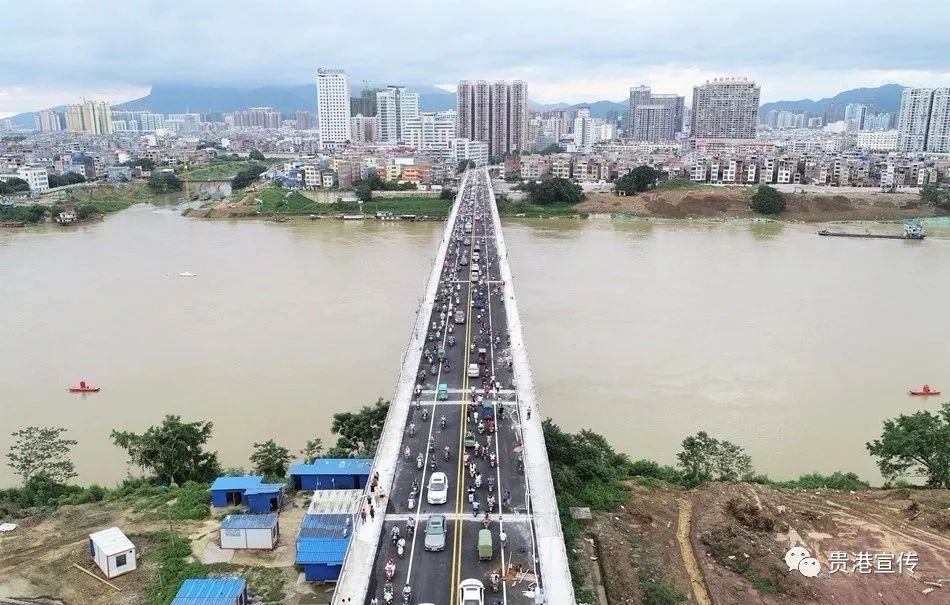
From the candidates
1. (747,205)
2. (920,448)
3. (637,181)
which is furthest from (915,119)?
(920,448)

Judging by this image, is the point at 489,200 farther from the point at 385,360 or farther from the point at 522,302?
the point at 385,360

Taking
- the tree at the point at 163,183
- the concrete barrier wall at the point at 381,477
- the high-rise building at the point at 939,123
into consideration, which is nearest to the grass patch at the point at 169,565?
the concrete barrier wall at the point at 381,477

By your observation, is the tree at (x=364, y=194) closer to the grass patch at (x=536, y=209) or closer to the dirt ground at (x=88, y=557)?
the grass patch at (x=536, y=209)

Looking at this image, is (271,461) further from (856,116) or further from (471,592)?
(856,116)

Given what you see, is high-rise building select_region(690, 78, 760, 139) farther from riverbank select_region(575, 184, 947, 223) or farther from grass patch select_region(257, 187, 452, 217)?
grass patch select_region(257, 187, 452, 217)

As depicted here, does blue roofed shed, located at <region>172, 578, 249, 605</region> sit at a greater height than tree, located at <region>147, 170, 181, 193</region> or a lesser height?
lesser

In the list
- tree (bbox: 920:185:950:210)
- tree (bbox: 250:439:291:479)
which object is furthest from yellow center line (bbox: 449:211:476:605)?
tree (bbox: 920:185:950:210)
